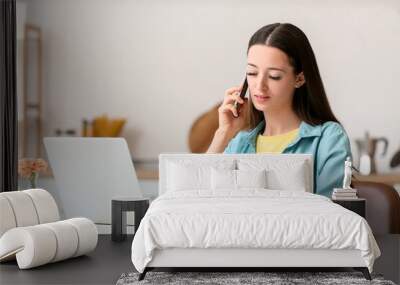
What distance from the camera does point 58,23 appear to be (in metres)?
7.98

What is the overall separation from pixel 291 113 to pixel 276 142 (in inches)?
11.7

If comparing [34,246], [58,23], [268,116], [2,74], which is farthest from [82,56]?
[34,246]

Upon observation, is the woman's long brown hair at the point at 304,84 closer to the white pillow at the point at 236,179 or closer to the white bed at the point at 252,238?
the white pillow at the point at 236,179

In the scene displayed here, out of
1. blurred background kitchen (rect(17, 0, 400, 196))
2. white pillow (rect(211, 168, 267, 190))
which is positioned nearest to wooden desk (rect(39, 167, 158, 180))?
blurred background kitchen (rect(17, 0, 400, 196))

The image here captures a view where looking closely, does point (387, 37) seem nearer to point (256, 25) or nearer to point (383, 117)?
point (383, 117)

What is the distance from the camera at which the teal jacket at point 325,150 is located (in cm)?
658

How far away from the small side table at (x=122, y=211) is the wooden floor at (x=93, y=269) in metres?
0.28

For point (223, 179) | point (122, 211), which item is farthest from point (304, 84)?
point (122, 211)

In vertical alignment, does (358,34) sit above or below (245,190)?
above

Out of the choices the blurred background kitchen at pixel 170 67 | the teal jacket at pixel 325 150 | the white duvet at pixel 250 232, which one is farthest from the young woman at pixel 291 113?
the white duvet at pixel 250 232

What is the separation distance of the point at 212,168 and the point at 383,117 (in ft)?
8.71

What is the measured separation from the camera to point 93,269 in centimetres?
509

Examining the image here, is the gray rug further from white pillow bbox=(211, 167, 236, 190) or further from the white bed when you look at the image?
white pillow bbox=(211, 167, 236, 190)

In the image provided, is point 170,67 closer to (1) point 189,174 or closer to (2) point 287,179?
(1) point 189,174
